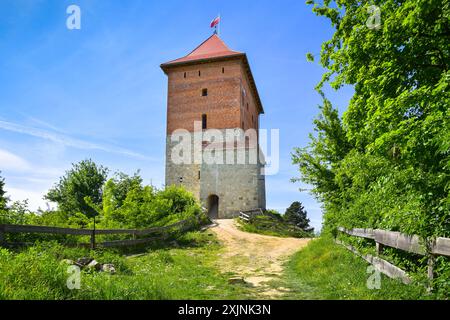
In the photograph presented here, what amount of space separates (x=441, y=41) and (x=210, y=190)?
2296 centimetres

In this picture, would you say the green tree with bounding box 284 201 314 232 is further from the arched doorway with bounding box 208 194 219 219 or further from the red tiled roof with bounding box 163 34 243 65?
the red tiled roof with bounding box 163 34 243 65

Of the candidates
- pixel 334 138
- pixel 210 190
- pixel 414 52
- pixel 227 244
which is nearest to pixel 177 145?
pixel 210 190

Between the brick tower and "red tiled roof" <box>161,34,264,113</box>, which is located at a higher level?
"red tiled roof" <box>161,34,264,113</box>

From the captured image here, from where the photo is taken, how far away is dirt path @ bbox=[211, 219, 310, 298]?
6.47 m

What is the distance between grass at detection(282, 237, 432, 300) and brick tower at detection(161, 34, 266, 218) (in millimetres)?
17836

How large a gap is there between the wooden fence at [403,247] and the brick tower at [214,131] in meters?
20.0

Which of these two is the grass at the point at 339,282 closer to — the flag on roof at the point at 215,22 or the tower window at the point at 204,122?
the tower window at the point at 204,122

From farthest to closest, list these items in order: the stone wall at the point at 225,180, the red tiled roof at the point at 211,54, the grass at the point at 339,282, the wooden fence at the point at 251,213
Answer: the red tiled roof at the point at 211,54 < the stone wall at the point at 225,180 < the wooden fence at the point at 251,213 < the grass at the point at 339,282

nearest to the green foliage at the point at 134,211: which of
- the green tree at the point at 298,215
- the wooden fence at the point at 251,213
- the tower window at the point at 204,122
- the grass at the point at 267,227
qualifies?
the grass at the point at 267,227

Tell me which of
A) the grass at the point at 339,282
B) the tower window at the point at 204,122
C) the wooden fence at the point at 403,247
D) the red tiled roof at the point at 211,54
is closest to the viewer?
the wooden fence at the point at 403,247

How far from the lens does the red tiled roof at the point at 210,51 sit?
29.2 m

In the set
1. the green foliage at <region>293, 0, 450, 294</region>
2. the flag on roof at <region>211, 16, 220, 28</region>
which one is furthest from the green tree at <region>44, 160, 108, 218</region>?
the green foliage at <region>293, 0, 450, 294</region>

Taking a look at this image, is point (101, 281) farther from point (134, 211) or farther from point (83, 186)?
point (83, 186)

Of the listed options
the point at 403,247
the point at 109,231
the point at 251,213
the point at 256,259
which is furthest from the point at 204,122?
the point at 403,247
